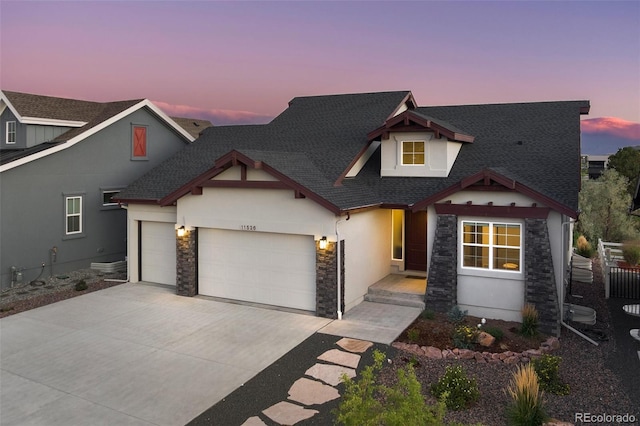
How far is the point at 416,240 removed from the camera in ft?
52.0

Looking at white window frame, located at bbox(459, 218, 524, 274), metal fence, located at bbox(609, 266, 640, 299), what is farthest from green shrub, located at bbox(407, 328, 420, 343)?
metal fence, located at bbox(609, 266, 640, 299)

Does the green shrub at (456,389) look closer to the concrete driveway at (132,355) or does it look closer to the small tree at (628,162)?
the concrete driveway at (132,355)

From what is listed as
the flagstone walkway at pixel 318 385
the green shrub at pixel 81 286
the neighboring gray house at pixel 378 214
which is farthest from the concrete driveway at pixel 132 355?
the neighboring gray house at pixel 378 214

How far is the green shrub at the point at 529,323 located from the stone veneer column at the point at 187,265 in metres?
9.89

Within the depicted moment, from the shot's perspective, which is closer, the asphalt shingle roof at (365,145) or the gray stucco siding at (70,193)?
the asphalt shingle roof at (365,145)

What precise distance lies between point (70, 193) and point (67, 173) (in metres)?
0.81

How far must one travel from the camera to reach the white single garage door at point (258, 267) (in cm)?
1304

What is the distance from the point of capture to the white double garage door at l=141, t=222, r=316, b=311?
13039 millimetres

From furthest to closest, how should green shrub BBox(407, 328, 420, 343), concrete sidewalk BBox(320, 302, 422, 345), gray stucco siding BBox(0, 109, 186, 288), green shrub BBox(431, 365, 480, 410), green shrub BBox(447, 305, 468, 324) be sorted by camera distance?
gray stucco siding BBox(0, 109, 186, 288)
green shrub BBox(447, 305, 468, 324)
concrete sidewalk BBox(320, 302, 422, 345)
green shrub BBox(407, 328, 420, 343)
green shrub BBox(431, 365, 480, 410)

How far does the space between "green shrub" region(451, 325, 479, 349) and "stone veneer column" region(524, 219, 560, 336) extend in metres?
2.19

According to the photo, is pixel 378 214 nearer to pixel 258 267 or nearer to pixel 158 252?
pixel 258 267

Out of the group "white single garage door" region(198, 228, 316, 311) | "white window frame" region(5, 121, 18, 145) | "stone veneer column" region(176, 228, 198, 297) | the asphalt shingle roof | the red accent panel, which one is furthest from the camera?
the red accent panel

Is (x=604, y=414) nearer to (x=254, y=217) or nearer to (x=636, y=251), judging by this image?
(x=254, y=217)

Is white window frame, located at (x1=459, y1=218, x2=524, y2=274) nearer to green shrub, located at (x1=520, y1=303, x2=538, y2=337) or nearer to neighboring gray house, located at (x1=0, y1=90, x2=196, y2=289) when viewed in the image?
green shrub, located at (x1=520, y1=303, x2=538, y2=337)
